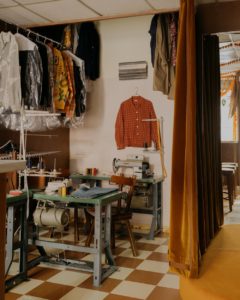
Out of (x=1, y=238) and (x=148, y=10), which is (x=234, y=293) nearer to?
(x=1, y=238)

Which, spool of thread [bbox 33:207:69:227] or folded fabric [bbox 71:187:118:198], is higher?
folded fabric [bbox 71:187:118:198]

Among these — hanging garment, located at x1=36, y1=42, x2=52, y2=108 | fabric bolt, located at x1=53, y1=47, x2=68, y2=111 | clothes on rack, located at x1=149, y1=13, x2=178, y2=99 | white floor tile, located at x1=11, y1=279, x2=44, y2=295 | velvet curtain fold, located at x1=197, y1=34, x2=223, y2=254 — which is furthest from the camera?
clothes on rack, located at x1=149, y1=13, x2=178, y2=99

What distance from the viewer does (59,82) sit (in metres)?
4.39

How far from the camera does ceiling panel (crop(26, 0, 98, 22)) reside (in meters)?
3.76

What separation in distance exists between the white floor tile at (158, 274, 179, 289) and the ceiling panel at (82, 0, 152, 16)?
8.87ft

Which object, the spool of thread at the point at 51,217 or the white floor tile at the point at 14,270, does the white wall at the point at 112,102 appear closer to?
the spool of thread at the point at 51,217

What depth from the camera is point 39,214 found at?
355 centimetres

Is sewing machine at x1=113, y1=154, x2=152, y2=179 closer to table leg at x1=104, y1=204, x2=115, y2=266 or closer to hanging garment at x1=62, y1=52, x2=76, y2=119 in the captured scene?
hanging garment at x1=62, y1=52, x2=76, y2=119

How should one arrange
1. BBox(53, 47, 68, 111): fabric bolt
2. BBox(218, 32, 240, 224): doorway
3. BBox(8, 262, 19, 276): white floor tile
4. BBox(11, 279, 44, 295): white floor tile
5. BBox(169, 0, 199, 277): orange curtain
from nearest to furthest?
BBox(169, 0, 199, 277): orange curtain < BBox(11, 279, 44, 295): white floor tile < BBox(8, 262, 19, 276): white floor tile < BBox(53, 47, 68, 111): fabric bolt < BBox(218, 32, 240, 224): doorway

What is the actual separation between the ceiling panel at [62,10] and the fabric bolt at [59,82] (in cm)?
39

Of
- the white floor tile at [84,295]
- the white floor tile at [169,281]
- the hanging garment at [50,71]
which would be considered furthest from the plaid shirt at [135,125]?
the white floor tile at [84,295]

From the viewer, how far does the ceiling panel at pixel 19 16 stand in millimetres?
3951

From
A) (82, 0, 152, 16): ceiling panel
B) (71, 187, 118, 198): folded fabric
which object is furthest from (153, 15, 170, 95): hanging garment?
(71, 187, 118, 198): folded fabric

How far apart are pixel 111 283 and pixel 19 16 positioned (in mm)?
3041
